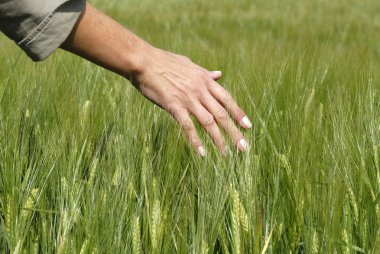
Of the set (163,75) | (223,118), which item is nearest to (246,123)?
(223,118)

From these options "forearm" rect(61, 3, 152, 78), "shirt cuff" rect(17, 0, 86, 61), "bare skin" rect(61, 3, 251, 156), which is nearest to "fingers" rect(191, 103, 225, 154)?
"bare skin" rect(61, 3, 251, 156)

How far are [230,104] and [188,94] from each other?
0.23 feet

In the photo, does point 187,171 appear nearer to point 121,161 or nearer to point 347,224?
point 121,161

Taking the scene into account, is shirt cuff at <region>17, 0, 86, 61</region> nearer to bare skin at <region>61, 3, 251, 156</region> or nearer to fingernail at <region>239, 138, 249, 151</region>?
bare skin at <region>61, 3, 251, 156</region>

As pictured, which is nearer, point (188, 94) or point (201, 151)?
point (201, 151)

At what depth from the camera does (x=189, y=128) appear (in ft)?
4.27

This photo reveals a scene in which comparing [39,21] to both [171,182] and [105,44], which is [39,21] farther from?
[171,182]

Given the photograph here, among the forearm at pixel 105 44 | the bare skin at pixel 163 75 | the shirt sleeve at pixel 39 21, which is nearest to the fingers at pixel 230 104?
the bare skin at pixel 163 75

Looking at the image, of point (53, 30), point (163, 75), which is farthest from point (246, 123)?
point (53, 30)

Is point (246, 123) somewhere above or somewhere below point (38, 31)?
below

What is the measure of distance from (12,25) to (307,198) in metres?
0.49

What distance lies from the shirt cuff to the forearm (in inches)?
1.6

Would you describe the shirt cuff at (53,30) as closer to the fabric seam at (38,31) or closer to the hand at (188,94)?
the fabric seam at (38,31)

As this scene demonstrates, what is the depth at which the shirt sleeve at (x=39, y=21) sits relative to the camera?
118cm
